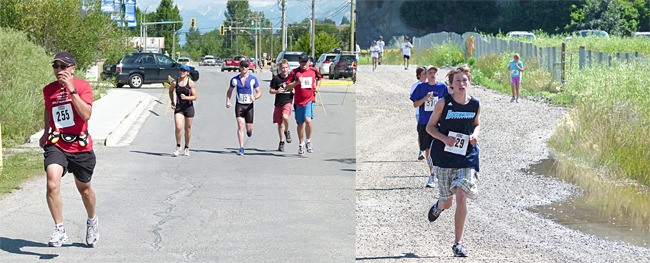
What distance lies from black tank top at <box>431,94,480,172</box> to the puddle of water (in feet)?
7.42

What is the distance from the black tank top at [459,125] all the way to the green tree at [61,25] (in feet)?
67.5

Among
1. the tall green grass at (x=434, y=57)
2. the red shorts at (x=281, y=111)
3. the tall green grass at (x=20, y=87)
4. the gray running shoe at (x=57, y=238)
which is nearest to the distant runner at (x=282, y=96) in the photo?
the red shorts at (x=281, y=111)

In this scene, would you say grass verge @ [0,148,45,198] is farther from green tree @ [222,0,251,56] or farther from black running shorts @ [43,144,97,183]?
green tree @ [222,0,251,56]

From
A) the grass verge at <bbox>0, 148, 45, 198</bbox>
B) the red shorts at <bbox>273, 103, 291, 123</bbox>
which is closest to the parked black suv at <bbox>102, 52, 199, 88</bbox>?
the red shorts at <bbox>273, 103, 291, 123</bbox>

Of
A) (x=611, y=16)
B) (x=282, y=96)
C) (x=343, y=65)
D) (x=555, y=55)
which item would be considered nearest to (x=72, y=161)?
(x=282, y=96)

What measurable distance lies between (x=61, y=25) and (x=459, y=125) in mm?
22444

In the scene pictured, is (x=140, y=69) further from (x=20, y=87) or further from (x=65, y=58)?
(x=65, y=58)

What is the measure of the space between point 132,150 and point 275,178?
4.49 meters

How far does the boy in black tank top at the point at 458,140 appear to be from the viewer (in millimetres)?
8188

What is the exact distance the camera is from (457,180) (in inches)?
325

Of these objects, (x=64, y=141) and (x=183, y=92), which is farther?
(x=183, y=92)

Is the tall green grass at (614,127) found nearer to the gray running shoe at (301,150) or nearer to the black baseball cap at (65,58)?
the gray running shoe at (301,150)

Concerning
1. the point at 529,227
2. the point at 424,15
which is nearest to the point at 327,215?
the point at 529,227

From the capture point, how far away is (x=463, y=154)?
8242mm
